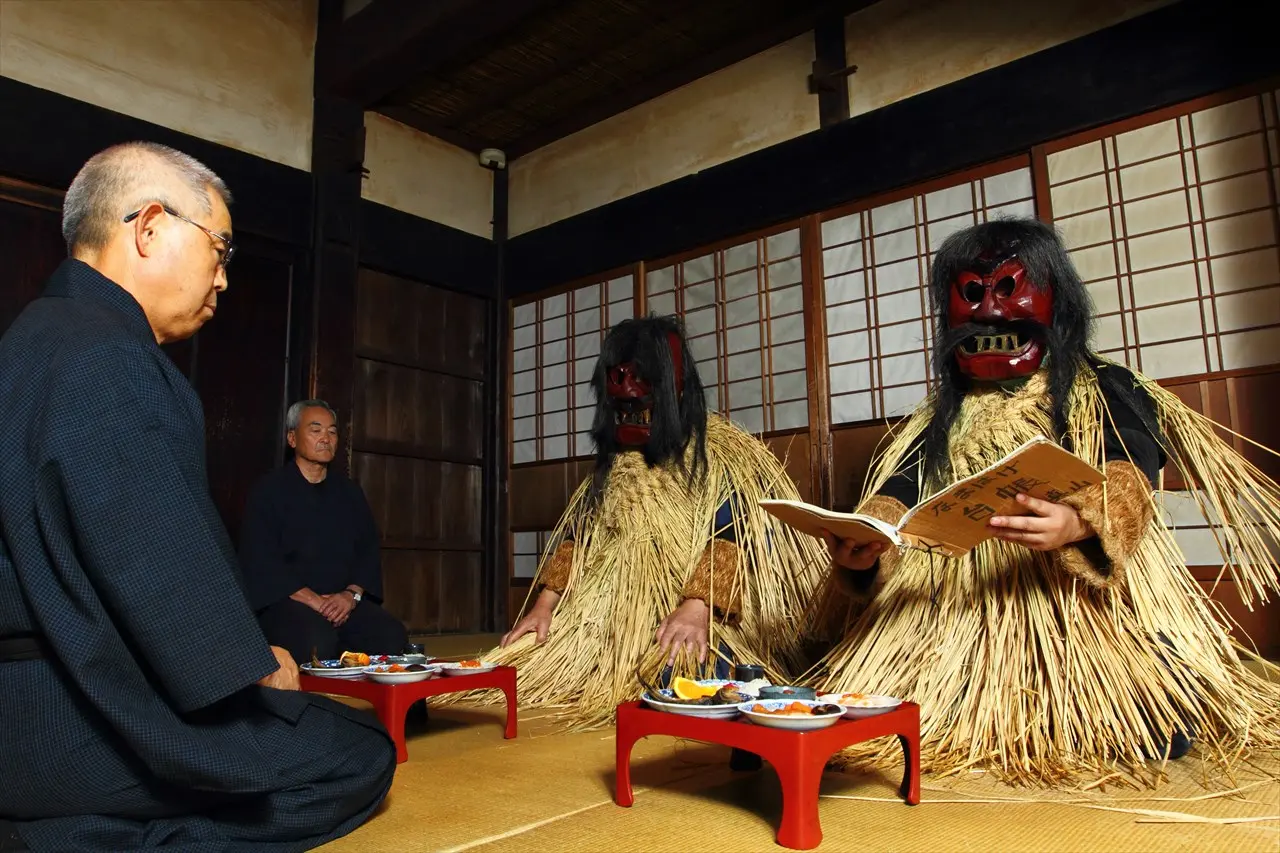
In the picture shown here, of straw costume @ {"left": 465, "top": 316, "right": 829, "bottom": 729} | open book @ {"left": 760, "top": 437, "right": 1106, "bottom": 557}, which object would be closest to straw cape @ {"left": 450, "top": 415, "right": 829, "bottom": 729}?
straw costume @ {"left": 465, "top": 316, "right": 829, "bottom": 729}

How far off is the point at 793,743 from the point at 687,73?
423 centimetres

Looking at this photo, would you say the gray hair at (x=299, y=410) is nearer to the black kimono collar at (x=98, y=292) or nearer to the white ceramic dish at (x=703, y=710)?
the black kimono collar at (x=98, y=292)

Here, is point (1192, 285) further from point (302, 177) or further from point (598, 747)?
point (302, 177)

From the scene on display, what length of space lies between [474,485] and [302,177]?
196cm

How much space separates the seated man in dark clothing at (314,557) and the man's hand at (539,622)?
0.55 meters

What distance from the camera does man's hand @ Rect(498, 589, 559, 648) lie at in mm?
2844

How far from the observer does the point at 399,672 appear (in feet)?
6.84

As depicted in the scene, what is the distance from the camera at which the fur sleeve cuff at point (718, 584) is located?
2.44m

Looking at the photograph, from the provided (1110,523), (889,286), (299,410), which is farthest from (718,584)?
(889,286)

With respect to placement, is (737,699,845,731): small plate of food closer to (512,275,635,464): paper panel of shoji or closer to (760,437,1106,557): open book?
(760,437,1106,557): open book

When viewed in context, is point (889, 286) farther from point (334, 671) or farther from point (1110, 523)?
point (334, 671)

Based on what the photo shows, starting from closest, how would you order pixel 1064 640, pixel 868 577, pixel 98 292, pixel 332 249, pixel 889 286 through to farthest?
1. pixel 98 292
2. pixel 1064 640
3. pixel 868 577
4. pixel 889 286
5. pixel 332 249

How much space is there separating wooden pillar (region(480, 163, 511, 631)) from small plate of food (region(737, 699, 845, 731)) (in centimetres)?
403

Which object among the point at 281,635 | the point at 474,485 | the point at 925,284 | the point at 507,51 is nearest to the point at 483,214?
the point at 507,51
